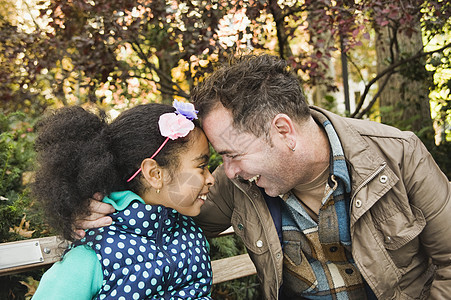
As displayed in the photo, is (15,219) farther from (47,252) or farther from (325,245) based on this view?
(325,245)

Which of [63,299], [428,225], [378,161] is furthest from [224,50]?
[63,299]

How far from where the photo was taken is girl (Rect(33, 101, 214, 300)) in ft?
6.51

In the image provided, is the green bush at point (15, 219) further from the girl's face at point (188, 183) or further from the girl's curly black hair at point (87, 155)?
the girl's face at point (188, 183)

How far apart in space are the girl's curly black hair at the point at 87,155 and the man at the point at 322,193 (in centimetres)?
28

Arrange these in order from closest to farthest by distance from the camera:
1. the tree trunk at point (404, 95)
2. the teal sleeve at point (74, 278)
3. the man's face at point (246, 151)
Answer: the teal sleeve at point (74, 278) < the man's face at point (246, 151) < the tree trunk at point (404, 95)

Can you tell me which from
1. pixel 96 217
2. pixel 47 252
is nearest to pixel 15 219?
pixel 47 252

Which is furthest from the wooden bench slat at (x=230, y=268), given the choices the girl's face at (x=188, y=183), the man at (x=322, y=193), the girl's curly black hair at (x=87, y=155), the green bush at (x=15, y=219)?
the green bush at (x=15, y=219)

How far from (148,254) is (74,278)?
1.07 feet

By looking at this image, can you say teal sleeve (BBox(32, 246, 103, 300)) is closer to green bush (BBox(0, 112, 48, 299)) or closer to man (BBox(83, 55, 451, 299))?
green bush (BBox(0, 112, 48, 299))

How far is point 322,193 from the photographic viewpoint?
100 inches

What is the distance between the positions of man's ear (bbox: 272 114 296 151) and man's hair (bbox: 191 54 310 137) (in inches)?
1.3

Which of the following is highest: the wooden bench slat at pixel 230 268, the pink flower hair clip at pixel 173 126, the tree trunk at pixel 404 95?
the pink flower hair clip at pixel 173 126

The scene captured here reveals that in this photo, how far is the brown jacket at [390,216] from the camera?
230 centimetres

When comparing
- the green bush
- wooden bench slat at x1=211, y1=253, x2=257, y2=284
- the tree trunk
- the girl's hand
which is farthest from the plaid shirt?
the tree trunk
